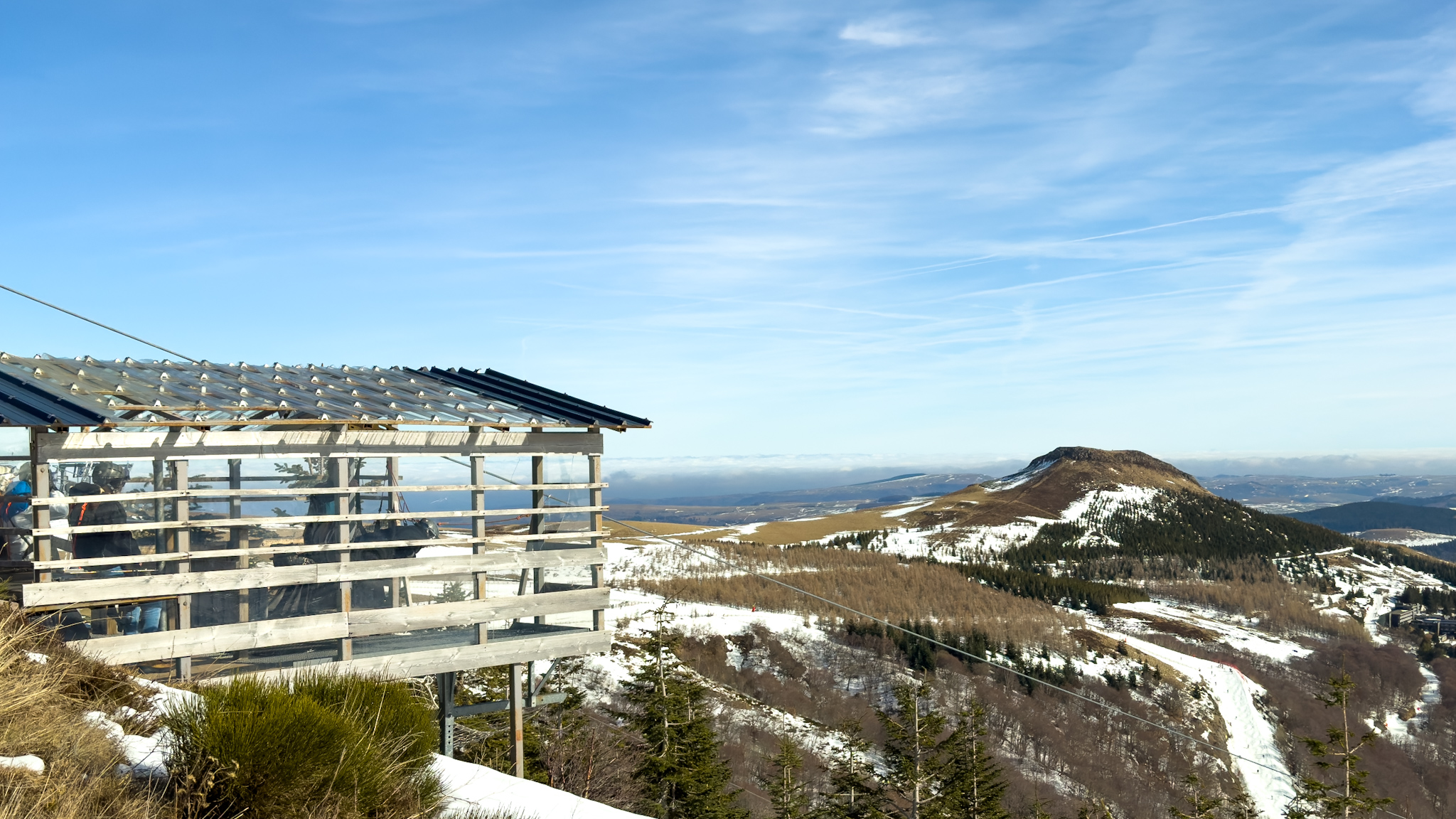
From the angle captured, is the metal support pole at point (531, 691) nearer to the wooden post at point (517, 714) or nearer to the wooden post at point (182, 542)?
the wooden post at point (517, 714)

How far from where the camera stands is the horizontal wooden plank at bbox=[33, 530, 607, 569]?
1064 centimetres

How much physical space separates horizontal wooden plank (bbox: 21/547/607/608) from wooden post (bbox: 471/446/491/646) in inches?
5.7

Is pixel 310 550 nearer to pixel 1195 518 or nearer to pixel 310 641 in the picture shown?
pixel 310 641

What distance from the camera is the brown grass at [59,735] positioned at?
19.4 ft

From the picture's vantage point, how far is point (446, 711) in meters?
15.1

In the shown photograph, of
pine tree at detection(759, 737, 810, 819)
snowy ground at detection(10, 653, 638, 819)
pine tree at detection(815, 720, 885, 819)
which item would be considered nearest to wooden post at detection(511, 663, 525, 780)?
snowy ground at detection(10, 653, 638, 819)

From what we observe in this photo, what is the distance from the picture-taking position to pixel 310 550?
40.4ft

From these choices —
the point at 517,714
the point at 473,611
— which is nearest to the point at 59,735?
the point at 473,611

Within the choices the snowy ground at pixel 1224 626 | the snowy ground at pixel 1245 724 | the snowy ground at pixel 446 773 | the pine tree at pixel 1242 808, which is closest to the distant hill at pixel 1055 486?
the snowy ground at pixel 1224 626

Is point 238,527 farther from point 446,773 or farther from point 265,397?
point 446,773

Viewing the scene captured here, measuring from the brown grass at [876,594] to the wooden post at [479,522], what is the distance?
54.1 m

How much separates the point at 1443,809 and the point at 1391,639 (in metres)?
39.9

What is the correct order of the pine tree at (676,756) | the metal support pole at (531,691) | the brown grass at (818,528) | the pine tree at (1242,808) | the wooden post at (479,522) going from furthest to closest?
1. the brown grass at (818,528)
2. the pine tree at (1242,808)
3. the pine tree at (676,756)
4. the metal support pole at (531,691)
5. the wooden post at (479,522)

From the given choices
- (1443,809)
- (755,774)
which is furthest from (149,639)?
(1443,809)
